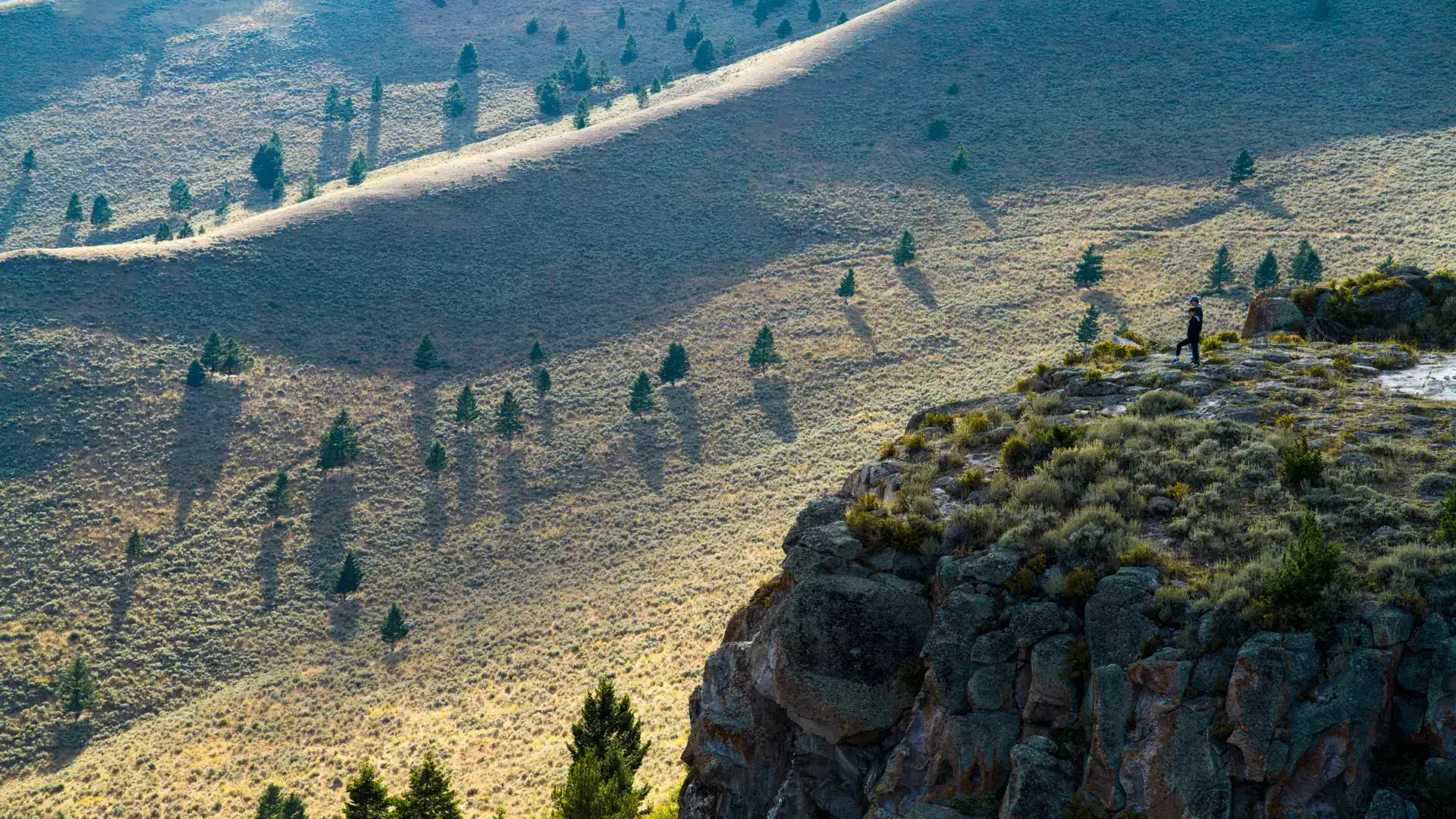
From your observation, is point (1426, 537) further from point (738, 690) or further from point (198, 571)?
point (198, 571)

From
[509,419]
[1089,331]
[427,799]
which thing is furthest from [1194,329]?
[509,419]

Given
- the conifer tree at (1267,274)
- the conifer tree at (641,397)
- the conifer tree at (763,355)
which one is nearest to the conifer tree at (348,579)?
the conifer tree at (641,397)

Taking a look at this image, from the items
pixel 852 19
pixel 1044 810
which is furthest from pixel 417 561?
pixel 852 19

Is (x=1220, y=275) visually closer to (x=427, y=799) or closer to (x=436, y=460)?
(x=436, y=460)

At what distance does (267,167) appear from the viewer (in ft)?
383

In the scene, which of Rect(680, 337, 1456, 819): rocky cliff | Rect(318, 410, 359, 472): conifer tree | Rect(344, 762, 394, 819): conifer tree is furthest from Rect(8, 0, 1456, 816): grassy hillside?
Rect(680, 337, 1456, 819): rocky cliff

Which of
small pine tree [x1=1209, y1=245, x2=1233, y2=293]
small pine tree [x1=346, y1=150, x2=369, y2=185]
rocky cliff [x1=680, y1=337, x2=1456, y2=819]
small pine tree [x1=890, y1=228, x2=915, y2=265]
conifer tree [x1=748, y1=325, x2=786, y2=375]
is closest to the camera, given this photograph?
rocky cliff [x1=680, y1=337, x2=1456, y2=819]

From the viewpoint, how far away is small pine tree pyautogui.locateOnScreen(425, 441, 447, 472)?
61938mm

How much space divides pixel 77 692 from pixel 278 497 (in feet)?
54.2

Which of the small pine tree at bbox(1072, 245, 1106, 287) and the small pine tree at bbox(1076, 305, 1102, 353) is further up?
the small pine tree at bbox(1072, 245, 1106, 287)

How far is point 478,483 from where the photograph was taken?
62031 millimetres

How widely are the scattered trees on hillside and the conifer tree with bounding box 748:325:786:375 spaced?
251 feet

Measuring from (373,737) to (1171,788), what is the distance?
37.6 m

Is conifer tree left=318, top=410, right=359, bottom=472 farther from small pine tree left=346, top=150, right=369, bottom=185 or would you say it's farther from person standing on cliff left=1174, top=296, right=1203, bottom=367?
small pine tree left=346, top=150, right=369, bottom=185
